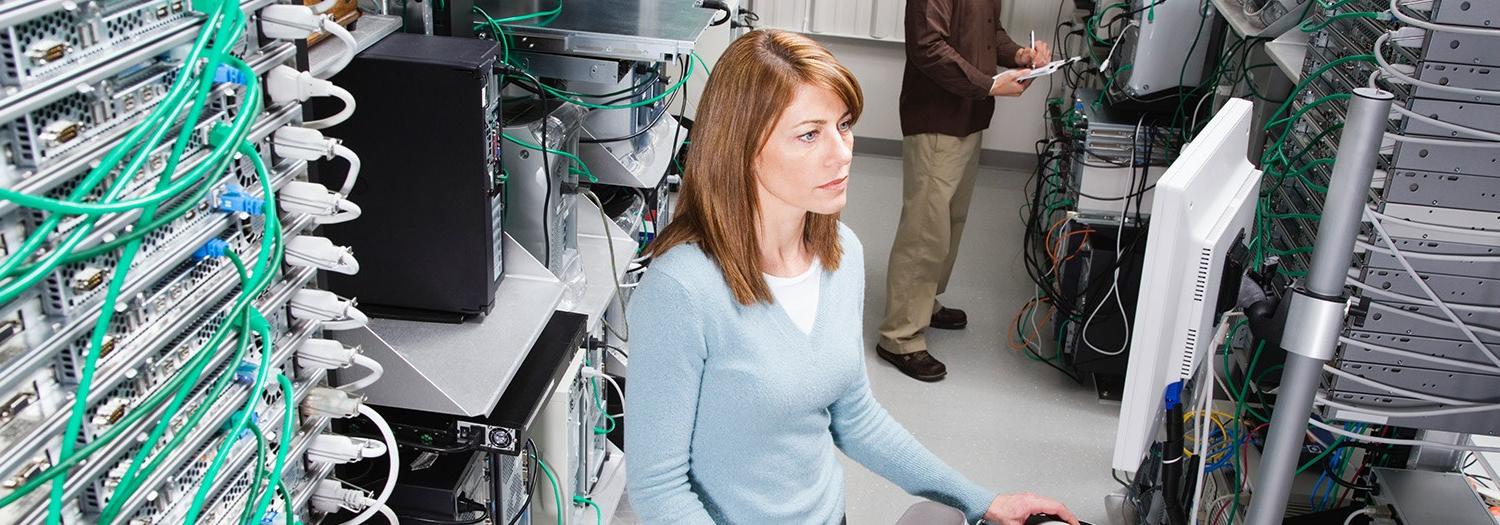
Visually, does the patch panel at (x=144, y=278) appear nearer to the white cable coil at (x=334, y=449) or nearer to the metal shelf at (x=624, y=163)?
the white cable coil at (x=334, y=449)

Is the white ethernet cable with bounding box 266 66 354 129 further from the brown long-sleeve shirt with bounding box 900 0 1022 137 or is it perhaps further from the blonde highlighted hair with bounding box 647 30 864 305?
the brown long-sleeve shirt with bounding box 900 0 1022 137

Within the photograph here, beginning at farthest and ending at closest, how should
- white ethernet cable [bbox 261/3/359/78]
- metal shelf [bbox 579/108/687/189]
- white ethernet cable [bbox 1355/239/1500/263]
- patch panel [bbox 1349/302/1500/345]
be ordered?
metal shelf [bbox 579/108/687/189] < patch panel [bbox 1349/302/1500/345] < white ethernet cable [bbox 1355/239/1500/263] < white ethernet cable [bbox 261/3/359/78]

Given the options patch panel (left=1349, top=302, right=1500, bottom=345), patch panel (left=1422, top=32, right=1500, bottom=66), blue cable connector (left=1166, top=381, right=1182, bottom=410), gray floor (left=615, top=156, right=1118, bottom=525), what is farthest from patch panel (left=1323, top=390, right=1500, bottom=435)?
gray floor (left=615, top=156, right=1118, bottom=525)

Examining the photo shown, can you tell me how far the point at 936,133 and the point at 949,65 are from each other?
0.85ft

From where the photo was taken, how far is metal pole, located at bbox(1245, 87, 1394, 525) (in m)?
1.21

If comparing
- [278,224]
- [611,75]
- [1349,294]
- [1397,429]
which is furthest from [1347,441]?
[278,224]

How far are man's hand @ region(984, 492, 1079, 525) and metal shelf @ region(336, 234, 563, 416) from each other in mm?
723

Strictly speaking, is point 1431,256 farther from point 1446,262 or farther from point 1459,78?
point 1459,78

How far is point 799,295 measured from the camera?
1.48 metres

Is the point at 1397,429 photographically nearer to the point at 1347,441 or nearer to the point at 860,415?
the point at 1347,441

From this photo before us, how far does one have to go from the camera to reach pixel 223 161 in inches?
40.5

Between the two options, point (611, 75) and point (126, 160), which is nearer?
point (126, 160)

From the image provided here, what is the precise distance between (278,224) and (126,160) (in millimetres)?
185

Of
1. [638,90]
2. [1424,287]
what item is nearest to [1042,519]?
[1424,287]
